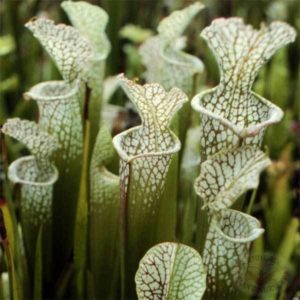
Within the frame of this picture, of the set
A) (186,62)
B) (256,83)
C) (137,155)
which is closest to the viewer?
(137,155)

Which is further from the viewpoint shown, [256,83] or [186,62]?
[256,83]

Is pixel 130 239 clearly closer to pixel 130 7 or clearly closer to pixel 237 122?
pixel 237 122

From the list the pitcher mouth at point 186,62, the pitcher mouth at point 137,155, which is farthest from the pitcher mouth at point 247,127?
the pitcher mouth at point 186,62

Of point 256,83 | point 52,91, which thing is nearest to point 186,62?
point 52,91

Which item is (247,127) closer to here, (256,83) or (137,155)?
(137,155)

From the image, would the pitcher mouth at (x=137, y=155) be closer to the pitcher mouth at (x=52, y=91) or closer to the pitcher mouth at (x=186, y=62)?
the pitcher mouth at (x=52, y=91)

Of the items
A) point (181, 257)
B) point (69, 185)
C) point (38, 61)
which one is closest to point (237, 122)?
point (181, 257)
